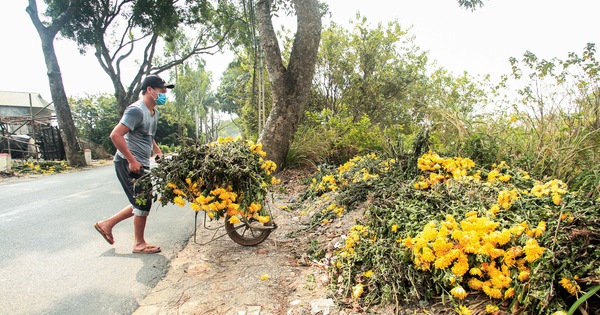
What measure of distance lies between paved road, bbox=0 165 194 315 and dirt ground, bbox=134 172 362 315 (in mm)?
212

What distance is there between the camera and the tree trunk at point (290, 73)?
6.55 metres

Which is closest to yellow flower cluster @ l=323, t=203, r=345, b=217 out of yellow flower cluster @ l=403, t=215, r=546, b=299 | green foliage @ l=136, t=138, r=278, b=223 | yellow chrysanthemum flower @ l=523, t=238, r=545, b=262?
green foliage @ l=136, t=138, r=278, b=223

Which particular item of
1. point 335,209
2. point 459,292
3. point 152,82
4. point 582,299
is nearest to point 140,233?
point 152,82

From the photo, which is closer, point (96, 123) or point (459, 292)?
point (459, 292)

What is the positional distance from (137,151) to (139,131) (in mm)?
210

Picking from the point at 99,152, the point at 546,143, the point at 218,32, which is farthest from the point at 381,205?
the point at 99,152

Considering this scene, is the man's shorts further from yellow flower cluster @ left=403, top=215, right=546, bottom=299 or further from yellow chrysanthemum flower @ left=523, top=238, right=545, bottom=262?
yellow chrysanthemum flower @ left=523, top=238, right=545, bottom=262

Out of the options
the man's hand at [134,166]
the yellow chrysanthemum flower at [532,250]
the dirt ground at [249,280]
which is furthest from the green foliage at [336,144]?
the yellow chrysanthemum flower at [532,250]

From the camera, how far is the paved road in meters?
2.39

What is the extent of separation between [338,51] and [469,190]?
934 centimetres

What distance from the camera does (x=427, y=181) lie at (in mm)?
2865

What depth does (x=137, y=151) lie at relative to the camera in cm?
334

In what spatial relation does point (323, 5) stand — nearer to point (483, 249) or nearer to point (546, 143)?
point (546, 143)

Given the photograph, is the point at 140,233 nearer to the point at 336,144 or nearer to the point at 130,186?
the point at 130,186
